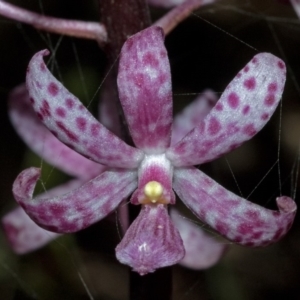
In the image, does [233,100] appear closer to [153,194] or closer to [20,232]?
[153,194]

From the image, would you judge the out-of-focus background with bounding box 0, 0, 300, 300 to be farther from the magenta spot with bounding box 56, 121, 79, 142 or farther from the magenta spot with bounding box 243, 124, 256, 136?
the magenta spot with bounding box 243, 124, 256, 136

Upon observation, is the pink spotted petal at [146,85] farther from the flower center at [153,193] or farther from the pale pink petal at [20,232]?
the pale pink petal at [20,232]

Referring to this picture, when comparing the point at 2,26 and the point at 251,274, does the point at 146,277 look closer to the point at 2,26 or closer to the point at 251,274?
the point at 251,274

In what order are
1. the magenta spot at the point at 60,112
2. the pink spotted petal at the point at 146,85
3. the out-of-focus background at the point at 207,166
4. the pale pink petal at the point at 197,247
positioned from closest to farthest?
the pink spotted petal at the point at 146,85
the magenta spot at the point at 60,112
the pale pink petal at the point at 197,247
the out-of-focus background at the point at 207,166

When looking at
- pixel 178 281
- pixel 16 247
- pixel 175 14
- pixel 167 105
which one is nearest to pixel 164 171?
pixel 167 105

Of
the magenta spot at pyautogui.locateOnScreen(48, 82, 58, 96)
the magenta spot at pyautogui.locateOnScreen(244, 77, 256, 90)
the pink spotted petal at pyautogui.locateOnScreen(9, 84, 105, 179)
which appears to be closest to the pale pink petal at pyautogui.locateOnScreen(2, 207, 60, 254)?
the pink spotted petal at pyautogui.locateOnScreen(9, 84, 105, 179)

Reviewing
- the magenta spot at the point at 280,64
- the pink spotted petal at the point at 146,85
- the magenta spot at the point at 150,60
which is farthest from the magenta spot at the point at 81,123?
the magenta spot at the point at 280,64
